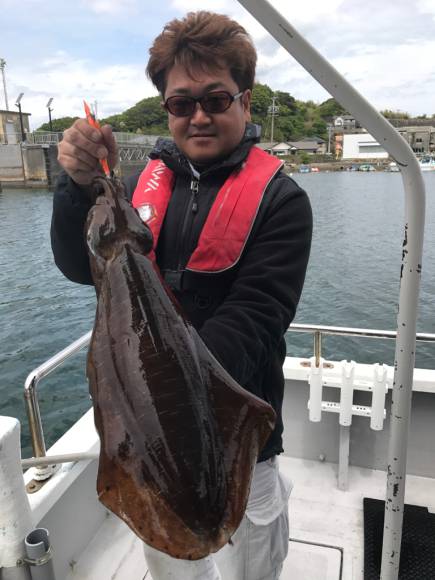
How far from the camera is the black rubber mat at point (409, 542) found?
3.46 m

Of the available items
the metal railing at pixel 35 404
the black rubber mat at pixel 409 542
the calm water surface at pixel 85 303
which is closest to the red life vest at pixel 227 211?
the metal railing at pixel 35 404

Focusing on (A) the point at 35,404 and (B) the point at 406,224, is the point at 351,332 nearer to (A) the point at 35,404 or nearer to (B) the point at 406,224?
(B) the point at 406,224

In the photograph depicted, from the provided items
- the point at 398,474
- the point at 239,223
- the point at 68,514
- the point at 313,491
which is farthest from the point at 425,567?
the point at 239,223

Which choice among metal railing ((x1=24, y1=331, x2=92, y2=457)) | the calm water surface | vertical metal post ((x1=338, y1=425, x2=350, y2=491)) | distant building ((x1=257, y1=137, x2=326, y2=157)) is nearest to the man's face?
metal railing ((x1=24, y1=331, x2=92, y2=457))

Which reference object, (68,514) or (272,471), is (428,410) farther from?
(68,514)

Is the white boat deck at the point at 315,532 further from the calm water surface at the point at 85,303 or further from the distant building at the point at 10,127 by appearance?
the distant building at the point at 10,127

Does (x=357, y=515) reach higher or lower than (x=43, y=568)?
lower

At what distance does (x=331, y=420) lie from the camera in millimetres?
4668

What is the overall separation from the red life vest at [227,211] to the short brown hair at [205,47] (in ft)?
1.33

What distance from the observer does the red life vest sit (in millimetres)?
2176

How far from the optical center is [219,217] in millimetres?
2236

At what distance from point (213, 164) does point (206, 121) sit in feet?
0.79

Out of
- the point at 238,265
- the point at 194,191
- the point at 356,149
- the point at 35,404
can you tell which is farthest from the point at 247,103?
the point at 356,149

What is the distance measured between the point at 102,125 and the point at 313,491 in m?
3.79
